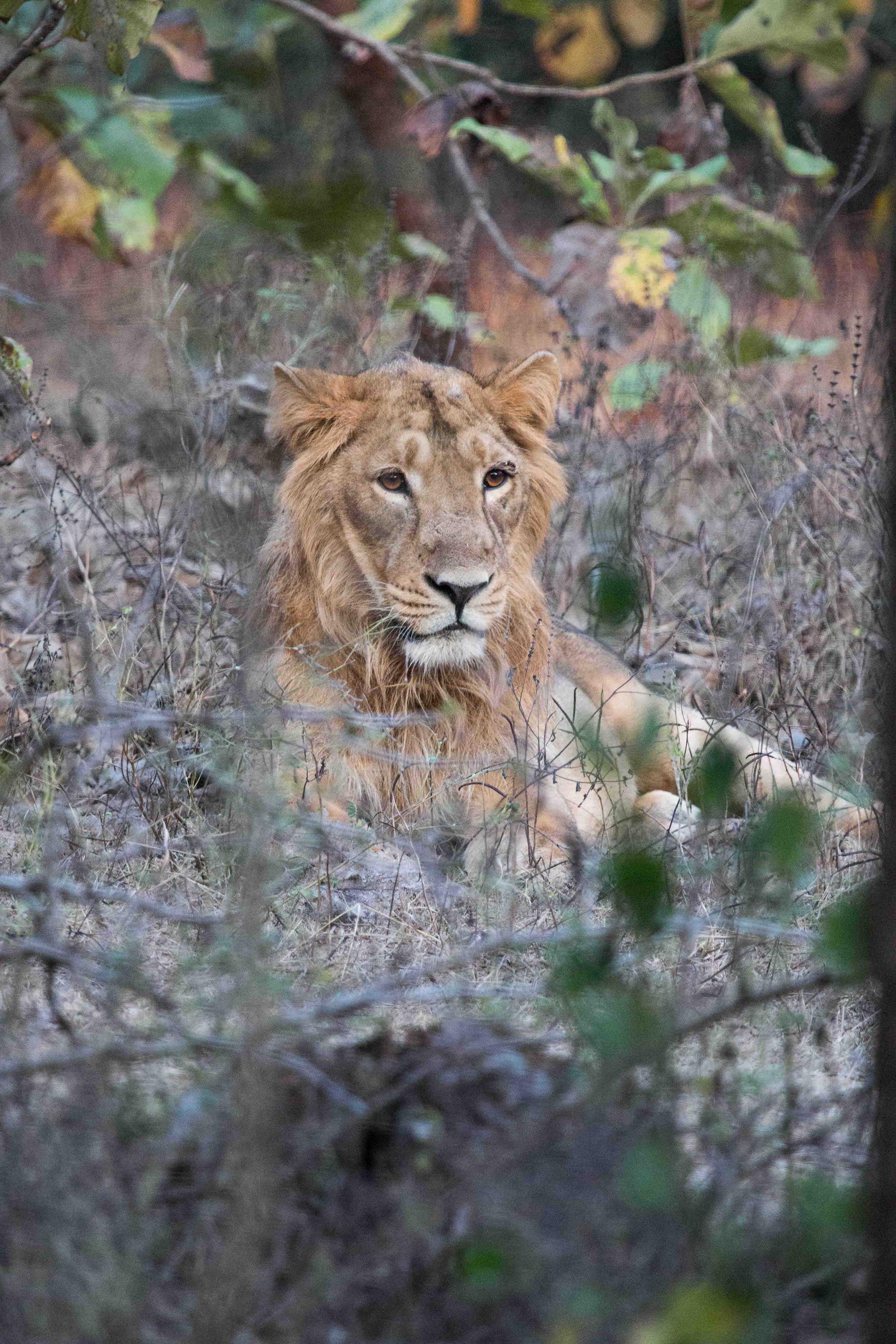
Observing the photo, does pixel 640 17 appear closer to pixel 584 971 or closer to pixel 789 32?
pixel 789 32

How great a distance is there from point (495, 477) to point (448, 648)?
22.8 inches

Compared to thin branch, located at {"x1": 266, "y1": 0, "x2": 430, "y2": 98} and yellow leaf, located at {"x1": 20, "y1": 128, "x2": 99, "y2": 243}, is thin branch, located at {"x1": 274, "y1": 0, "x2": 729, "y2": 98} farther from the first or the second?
yellow leaf, located at {"x1": 20, "y1": 128, "x2": 99, "y2": 243}

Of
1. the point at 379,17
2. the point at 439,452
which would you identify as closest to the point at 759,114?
the point at 379,17

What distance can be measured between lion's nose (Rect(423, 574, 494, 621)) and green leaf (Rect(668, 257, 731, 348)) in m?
2.90

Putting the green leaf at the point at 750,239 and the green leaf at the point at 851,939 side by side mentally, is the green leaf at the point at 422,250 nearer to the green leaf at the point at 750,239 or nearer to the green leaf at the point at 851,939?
the green leaf at the point at 750,239

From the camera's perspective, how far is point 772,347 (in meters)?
6.22

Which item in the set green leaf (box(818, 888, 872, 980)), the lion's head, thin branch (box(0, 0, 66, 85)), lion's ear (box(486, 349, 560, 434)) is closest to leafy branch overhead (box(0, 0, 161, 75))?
thin branch (box(0, 0, 66, 85))

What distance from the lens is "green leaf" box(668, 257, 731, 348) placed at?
6242 millimetres

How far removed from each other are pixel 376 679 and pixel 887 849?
283 cm

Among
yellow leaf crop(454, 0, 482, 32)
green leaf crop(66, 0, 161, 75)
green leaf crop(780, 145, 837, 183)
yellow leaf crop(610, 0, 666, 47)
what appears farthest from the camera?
yellow leaf crop(610, 0, 666, 47)

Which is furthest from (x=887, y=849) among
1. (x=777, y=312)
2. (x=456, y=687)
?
(x=777, y=312)

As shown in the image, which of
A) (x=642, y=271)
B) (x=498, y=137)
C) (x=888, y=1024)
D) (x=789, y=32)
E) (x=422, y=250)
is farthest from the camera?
(x=422, y=250)

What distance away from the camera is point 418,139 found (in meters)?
5.26

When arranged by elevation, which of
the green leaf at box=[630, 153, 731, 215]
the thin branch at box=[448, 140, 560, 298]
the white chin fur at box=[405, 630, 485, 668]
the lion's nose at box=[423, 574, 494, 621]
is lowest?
the white chin fur at box=[405, 630, 485, 668]
